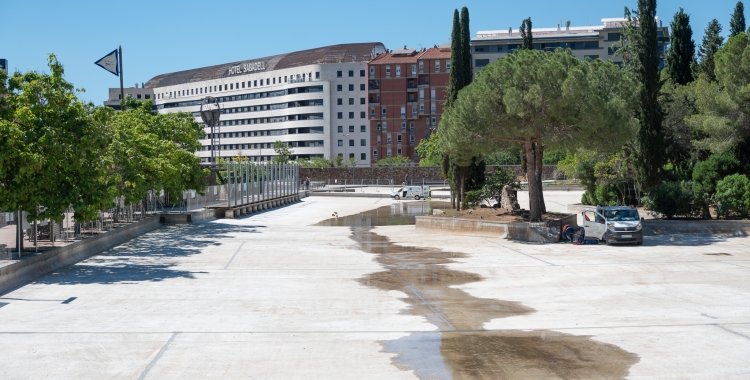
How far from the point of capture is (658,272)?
19312mm

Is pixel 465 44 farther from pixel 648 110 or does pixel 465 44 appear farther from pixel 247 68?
pixel 247 68

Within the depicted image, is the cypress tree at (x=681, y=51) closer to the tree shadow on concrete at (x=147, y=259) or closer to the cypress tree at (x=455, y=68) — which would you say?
the cypress tree at (x=455, y=68)

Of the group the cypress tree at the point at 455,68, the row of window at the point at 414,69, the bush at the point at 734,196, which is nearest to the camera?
the bush at the point at 734,196

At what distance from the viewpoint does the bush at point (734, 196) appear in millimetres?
29562

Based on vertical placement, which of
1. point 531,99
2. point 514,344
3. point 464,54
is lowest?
point 514,344

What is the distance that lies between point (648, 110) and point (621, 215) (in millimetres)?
8211

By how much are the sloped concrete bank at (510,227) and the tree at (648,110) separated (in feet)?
14.2

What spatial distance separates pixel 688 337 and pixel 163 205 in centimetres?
3378

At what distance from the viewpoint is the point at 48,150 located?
737 inches

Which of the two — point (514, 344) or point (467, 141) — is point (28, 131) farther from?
point (467, 141)

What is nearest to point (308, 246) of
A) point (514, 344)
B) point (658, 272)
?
point (658, 272)

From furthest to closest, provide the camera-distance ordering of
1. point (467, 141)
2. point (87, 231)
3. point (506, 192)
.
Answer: point (506, 192) < point (467, 141) < point (87, 231)

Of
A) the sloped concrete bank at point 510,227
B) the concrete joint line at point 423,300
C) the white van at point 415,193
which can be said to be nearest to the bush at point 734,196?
the sloped concrete bank at point 510,227

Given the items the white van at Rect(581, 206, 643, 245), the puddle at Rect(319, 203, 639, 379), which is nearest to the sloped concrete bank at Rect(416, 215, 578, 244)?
the white van at Rect(581, 206, 643, 245)
